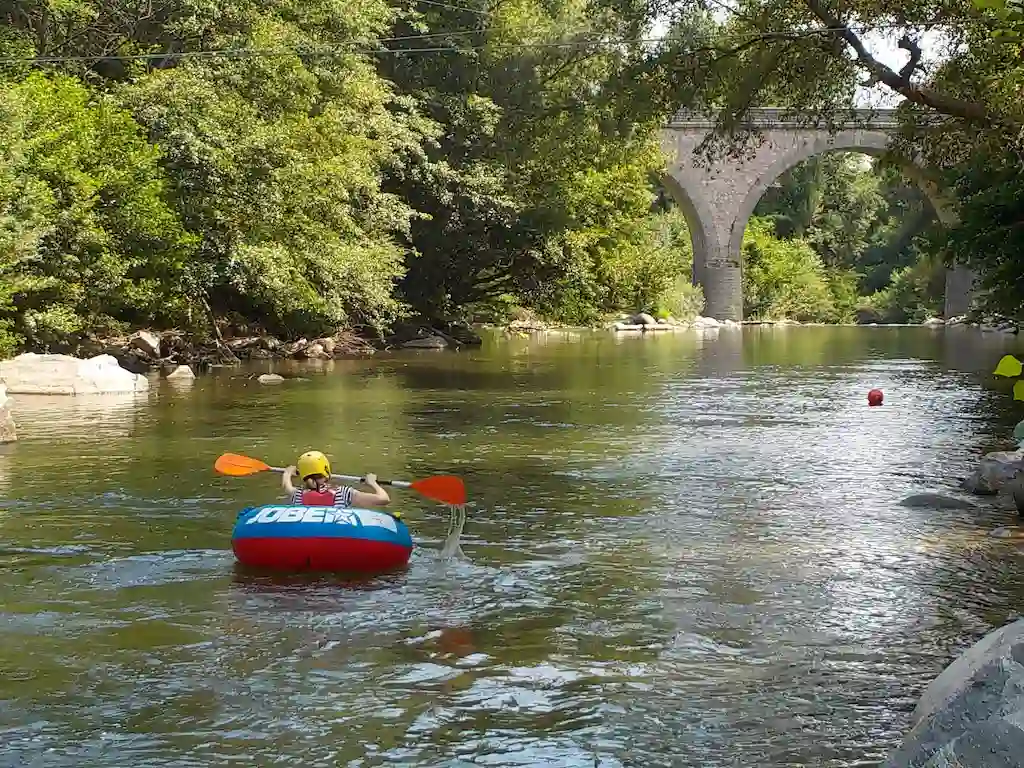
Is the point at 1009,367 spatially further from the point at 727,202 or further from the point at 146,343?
the point at 727,202

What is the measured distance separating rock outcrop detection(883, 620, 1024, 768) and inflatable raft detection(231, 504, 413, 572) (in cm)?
379

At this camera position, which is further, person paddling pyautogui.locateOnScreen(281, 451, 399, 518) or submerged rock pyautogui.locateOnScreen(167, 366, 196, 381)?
submerged rock pyautogui.locateOnScreen(167, 366, 196, 381)

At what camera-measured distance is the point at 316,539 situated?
710 cm

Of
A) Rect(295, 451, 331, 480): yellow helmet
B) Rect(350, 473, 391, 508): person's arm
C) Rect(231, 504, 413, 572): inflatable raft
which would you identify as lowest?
Rect(231, 504, 413, 572): inflatable raft

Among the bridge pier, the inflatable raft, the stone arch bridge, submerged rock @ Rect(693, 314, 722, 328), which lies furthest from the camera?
the bridge pier

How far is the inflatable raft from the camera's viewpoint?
710cm

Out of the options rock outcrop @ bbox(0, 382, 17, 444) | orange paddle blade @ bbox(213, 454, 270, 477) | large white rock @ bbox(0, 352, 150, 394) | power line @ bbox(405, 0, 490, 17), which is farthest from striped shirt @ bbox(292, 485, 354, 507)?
power line @ bbox(405, 0, 490, 17)

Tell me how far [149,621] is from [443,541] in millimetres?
2253

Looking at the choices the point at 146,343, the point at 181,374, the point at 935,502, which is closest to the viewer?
the point at 935,502

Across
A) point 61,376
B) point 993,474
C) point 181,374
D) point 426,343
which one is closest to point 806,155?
point 426,343

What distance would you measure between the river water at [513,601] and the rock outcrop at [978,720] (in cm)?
96

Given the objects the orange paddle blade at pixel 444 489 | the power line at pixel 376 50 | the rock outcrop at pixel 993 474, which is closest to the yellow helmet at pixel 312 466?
the orange paddle blade at pixel 444 489

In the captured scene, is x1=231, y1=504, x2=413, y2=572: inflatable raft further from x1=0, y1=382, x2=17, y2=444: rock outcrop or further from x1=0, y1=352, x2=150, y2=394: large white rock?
x1=0, y1=352, x2=150, y2=394: large white rock

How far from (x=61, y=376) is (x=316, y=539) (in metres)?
10.5
